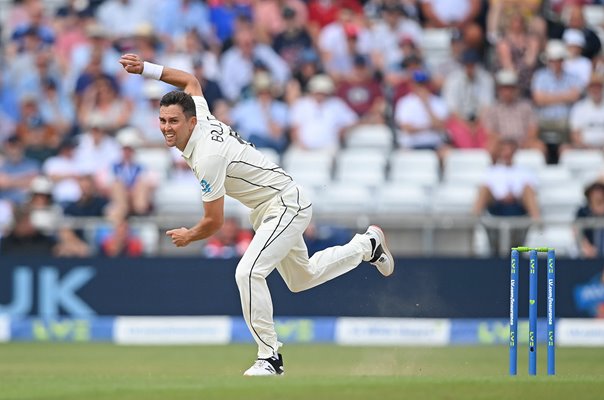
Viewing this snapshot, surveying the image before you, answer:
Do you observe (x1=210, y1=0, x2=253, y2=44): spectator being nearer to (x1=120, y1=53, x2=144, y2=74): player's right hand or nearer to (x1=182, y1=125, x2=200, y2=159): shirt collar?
(x1=120, y1=53, x2=144, y2=74): player's right hand

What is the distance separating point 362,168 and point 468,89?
1.88 meters

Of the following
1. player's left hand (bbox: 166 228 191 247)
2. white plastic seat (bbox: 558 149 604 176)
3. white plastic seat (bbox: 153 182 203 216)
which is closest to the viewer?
player's left hand (bbox: 166 228 191 247)

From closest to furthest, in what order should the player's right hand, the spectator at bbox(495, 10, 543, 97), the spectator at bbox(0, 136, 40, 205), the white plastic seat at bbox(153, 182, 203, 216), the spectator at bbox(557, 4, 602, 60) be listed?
the player's right hand, the white plastic seat at bbox(153, 182, 203, 216), the spectator at bbox(0, 136, 40, 205), the spectator at bbox(495, 10, 543, 97), the spectator at bbox(557, 4, 602, 60)

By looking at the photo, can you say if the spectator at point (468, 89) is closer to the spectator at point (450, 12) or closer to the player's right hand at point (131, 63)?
the spectator at point (450, 12)

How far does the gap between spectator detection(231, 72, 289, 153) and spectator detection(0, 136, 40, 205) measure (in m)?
2.28

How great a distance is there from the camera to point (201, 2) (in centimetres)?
1590

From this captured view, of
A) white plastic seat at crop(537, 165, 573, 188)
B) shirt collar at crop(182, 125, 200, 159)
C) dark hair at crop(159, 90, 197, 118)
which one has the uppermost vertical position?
dark hair at crop(159, 90, 197, 118)

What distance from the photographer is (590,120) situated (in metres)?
14.0

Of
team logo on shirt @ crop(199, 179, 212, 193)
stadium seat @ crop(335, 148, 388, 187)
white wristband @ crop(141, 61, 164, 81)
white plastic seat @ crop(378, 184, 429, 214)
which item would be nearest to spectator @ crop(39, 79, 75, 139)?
stadium seat @ crop(335, 148, 388, 187)

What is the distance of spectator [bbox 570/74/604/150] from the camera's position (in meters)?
14.0

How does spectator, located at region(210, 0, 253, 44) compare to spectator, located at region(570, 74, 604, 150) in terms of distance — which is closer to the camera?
spectator, located at region(570, 74, 604, 150)

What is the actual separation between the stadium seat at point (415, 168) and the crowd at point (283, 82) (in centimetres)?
29

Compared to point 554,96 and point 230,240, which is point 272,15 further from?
point 230,240

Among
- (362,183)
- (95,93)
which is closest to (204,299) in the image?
(362,183)
